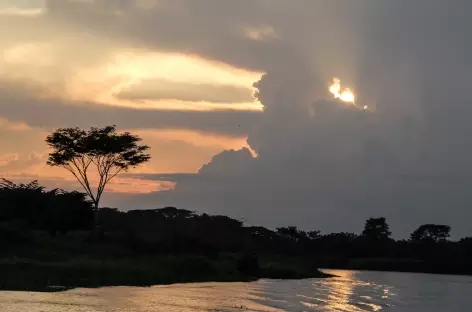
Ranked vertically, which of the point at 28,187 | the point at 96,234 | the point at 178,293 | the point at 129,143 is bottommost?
the point at 178,293

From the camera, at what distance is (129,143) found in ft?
314

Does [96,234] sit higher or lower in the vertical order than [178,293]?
higher

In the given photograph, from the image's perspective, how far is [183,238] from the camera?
10219 cm

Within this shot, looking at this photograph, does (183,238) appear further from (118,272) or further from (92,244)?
(118,272)

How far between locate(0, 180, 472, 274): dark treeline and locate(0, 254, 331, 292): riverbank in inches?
282

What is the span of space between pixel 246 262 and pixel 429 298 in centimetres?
2904

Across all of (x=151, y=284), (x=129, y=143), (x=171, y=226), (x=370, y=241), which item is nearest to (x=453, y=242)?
(x=370, y=241)

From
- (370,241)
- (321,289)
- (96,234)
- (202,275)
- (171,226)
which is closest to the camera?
(321,289)

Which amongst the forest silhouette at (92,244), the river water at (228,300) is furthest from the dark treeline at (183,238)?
the river water at (228,300)

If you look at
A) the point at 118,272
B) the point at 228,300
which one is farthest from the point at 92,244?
the point at 228,300

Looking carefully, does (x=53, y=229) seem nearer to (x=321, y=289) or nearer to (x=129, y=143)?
(x=129, y=143)

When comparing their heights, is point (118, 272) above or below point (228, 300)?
above

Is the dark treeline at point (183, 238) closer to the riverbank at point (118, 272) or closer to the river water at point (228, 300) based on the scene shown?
the riverbank at point (118, 272)

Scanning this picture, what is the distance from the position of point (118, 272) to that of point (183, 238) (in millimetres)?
32322
